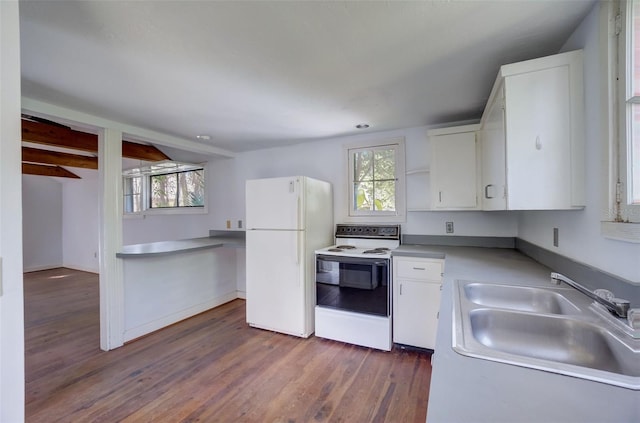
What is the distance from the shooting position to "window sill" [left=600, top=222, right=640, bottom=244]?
90cm

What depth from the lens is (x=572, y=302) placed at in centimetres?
108

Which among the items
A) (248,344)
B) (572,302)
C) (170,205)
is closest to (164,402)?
(248,344)

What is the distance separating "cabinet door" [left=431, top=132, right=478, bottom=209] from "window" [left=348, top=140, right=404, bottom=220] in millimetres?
511

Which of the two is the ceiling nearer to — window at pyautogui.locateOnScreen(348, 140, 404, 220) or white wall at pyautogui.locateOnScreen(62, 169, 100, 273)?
window at pyautogui.locateOnScreen(348, 140, 404, 220)

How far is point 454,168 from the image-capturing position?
2.37m

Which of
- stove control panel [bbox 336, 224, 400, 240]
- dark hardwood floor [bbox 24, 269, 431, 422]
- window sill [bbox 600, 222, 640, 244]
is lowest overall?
dark hardwood floor [bbox 24, 269, 431, 422]

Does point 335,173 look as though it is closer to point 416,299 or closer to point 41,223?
point 416,299

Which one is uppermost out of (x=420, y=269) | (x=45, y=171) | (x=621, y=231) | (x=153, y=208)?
(x=45, y=171)

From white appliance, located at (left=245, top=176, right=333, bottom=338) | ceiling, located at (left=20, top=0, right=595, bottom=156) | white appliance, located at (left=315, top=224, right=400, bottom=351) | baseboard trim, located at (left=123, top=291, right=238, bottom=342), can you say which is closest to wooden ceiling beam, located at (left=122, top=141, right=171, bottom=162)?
ceiling, located at (left=20, top=0, right=595, bottom=156)

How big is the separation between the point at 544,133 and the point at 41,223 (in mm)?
8435

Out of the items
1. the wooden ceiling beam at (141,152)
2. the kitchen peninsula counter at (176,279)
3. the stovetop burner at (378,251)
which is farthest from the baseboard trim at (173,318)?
the stovetop burner at (378,251)

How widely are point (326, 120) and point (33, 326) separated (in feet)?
12.9

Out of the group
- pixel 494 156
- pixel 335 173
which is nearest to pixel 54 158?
pixel 335 173

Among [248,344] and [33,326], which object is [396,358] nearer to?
[248,344]
